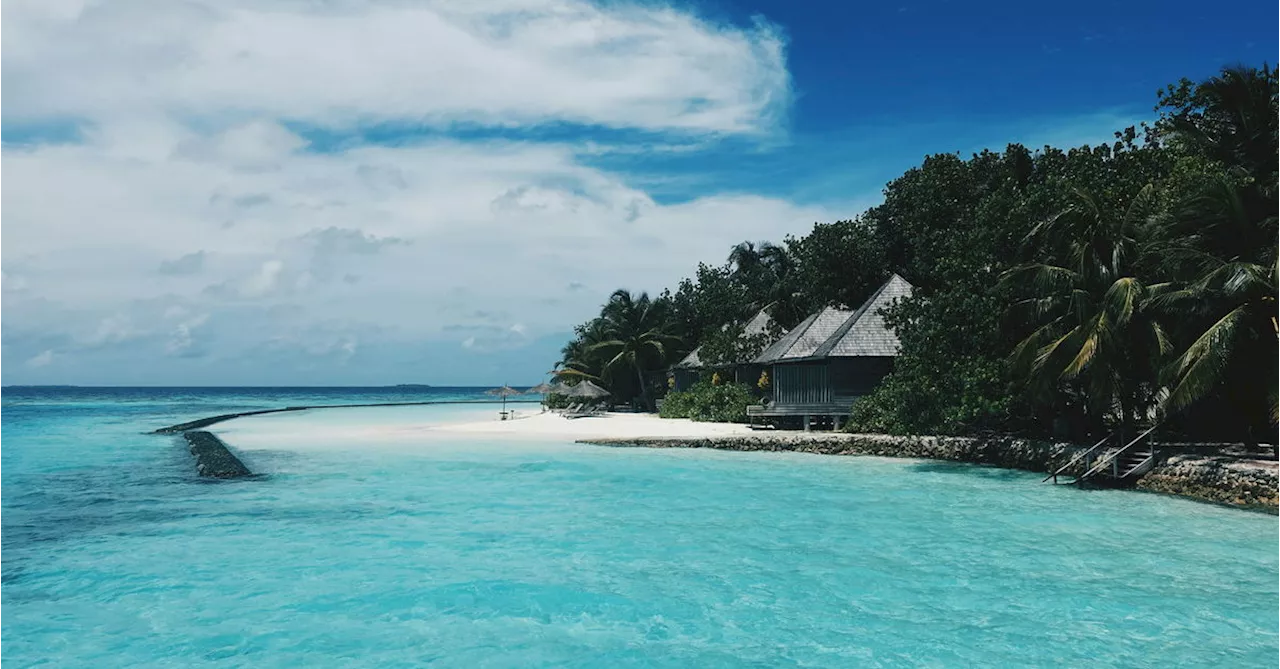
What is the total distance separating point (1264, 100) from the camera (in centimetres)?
1564

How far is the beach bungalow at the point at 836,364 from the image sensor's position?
27469mm

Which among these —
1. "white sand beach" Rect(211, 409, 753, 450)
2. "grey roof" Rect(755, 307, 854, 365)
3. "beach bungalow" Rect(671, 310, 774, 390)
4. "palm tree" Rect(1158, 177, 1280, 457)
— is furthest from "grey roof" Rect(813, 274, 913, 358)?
"palm tree" Rect(1158, 177, 1280, 457)

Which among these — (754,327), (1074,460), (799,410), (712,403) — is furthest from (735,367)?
(1074,460)

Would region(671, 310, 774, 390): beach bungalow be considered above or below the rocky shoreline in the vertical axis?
above

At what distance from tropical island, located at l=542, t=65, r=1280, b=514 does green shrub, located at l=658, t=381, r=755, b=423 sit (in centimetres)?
9

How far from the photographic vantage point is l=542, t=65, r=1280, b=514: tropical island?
1591 cm

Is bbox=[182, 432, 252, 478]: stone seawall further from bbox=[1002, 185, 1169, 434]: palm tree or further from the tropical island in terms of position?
bbox=[1002, 185, 1169, 434]: palm tree

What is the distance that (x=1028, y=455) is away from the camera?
68.0 ft

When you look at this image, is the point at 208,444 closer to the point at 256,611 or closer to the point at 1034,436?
the point at 256,611

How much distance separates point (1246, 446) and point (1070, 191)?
6543 mm

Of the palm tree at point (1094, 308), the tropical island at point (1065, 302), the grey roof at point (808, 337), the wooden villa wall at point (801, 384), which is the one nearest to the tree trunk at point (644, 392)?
the tropical island at point (1065, 302)

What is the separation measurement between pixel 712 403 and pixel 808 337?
709 cm

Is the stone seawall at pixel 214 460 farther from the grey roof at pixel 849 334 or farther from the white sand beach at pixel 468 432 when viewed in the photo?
the grey roof at pixel 849 334

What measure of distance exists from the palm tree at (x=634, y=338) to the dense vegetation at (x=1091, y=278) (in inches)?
575
